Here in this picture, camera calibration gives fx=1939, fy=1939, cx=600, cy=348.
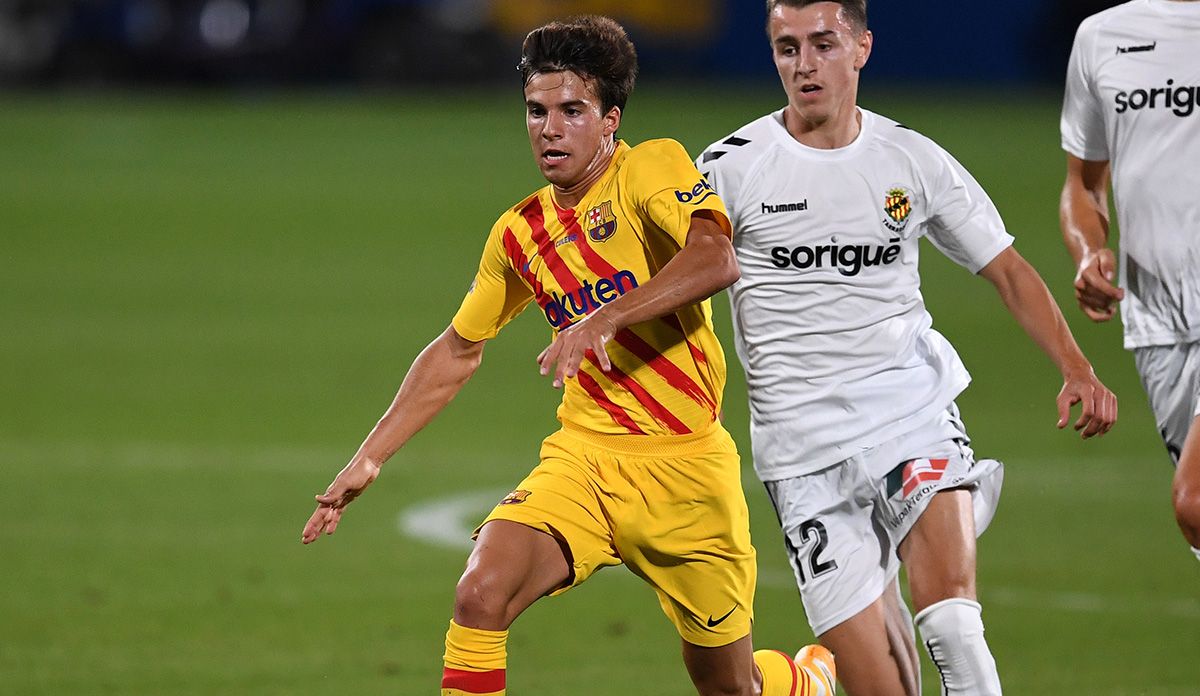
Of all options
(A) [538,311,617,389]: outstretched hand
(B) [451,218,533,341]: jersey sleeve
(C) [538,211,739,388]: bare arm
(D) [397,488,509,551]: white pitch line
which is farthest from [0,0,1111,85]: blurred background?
(A) [538,311,617,389]: outstretched hand

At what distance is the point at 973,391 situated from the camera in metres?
13.7

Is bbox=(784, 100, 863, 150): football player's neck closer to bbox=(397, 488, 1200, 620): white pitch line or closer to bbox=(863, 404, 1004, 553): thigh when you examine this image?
bbox=(863, 404, 1004, 553): thigh

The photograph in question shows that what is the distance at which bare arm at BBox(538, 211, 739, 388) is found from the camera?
5.22 meters

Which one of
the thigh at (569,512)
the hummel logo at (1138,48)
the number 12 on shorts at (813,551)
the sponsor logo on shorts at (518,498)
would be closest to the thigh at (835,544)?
the number 12 on shorts at (813,551)

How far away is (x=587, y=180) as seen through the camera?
5875 millimetres

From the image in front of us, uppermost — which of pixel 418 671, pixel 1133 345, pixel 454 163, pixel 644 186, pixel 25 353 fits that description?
pixel 644 186

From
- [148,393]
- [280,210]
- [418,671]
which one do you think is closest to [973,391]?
[148,393]

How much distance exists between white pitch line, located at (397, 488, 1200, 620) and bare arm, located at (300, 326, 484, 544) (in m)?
3.46

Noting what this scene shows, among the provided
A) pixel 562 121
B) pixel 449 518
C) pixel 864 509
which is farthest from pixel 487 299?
pixel 449 518

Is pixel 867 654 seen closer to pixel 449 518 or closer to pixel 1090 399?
pixel 1090 399

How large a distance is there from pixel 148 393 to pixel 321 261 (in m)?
6.62

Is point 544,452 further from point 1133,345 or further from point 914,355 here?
point 1133,345

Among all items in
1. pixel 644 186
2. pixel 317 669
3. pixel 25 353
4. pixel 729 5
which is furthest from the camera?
pixel 729 5

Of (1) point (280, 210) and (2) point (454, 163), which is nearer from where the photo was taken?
(1) point (280, 210)
